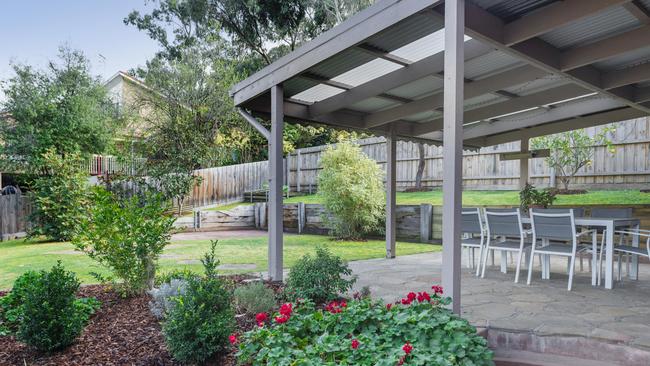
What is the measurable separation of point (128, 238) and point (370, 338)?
2462 mm

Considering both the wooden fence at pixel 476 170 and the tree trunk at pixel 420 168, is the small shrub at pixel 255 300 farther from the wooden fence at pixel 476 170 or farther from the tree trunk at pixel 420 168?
the tree trunk at pixel 420 168

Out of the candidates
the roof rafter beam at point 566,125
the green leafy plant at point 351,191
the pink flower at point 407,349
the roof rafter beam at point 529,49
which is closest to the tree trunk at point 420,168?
the green leafy plant at point 351,191

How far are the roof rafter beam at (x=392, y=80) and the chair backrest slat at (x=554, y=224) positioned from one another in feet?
5.77

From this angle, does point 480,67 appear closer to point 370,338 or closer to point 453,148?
point 453,148

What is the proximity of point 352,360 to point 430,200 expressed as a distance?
8370 millimetres

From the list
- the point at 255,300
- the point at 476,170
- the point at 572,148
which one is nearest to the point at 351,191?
the point at 476,170

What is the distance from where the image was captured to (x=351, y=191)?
8859mm

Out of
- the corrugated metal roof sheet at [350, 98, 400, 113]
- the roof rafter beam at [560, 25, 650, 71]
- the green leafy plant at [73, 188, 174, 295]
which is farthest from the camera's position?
the corrugated metal roof sheet at [350, 98, 400, 113]

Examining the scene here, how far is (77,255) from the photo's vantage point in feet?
23.6

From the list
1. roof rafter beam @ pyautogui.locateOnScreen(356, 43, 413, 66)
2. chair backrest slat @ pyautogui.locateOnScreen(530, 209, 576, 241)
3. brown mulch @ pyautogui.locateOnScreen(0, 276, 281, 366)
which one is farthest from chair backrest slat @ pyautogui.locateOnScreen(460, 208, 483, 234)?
brown mulch @ pyautogui.locateOnScreen(0, 276, 281, 366)

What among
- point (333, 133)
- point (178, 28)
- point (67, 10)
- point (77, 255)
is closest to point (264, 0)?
point (178, 28)

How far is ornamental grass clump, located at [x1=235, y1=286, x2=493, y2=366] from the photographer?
6.40 feet

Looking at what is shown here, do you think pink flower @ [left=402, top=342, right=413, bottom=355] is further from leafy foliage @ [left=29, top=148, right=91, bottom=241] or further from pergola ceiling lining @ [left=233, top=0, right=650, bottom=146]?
leafy foliage @ [left=29, top=148, right=91, bottom=241]

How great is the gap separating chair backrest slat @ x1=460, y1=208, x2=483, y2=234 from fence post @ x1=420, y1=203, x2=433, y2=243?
3586mm
